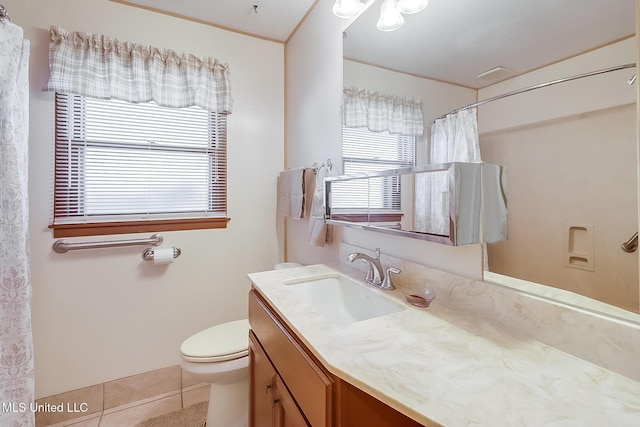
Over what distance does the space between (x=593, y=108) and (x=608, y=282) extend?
41 centimetres

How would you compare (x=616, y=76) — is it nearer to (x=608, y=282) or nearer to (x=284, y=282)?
(x=608, y=282)

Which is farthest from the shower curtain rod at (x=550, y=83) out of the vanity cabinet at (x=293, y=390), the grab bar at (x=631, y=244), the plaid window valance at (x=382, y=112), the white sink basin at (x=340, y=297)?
the vanity cabinet at (x=293, y=390)

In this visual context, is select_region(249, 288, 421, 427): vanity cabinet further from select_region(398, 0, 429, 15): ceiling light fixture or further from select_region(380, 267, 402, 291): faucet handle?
select_region(398, 0, 429, 15): ceiling light fixture

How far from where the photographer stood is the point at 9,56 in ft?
3.77

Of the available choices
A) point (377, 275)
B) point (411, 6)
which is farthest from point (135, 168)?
point (411, 6)

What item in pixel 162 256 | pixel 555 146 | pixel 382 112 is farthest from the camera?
pixel 162 256

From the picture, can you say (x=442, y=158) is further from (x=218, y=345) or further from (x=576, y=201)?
(x=218, y=345)

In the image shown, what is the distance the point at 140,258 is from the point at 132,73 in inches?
45.8

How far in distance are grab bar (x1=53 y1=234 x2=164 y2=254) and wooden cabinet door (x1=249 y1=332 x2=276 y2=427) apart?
1.01m

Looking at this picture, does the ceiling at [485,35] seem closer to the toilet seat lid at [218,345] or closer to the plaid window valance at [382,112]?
the plaid window valance at [382,112]

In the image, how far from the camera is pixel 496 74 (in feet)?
2.75

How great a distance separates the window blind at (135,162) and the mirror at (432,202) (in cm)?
103

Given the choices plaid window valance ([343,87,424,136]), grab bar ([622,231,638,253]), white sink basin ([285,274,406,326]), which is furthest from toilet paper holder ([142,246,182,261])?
grab bar ([622,231,638,253])

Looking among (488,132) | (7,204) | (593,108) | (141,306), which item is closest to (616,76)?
(593,108)
